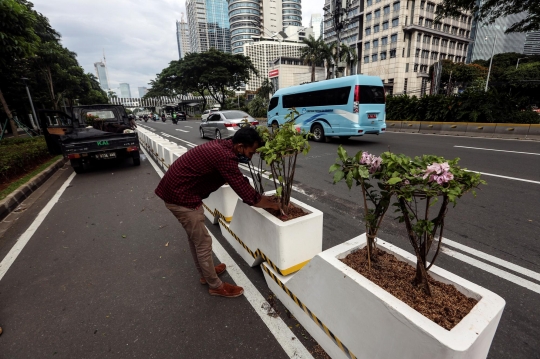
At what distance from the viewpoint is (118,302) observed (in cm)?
241

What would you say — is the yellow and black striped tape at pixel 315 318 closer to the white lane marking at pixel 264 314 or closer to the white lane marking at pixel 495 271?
the white lane marking at pixel 264 314

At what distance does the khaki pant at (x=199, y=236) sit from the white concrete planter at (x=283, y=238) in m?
0.48

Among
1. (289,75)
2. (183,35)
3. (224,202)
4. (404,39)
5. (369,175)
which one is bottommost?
(224,202)

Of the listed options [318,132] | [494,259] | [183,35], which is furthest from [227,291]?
[183,35]

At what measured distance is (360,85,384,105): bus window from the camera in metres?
9.78

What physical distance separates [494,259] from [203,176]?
3.07 metres

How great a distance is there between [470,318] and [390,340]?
0.39 meters

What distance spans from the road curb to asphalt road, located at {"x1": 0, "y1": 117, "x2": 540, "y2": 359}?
197 millimetres

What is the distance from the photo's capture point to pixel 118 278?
276 cm

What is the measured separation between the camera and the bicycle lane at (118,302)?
1.95 meters

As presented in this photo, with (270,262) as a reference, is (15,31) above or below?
above

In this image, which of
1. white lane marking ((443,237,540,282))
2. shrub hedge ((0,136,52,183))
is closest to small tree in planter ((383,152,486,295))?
white lane marking ((443,237,540,282))

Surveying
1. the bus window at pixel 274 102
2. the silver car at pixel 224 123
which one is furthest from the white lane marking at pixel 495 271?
the bus window at pixel 274 102

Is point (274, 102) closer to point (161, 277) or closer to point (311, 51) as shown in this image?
point (161, 277)
